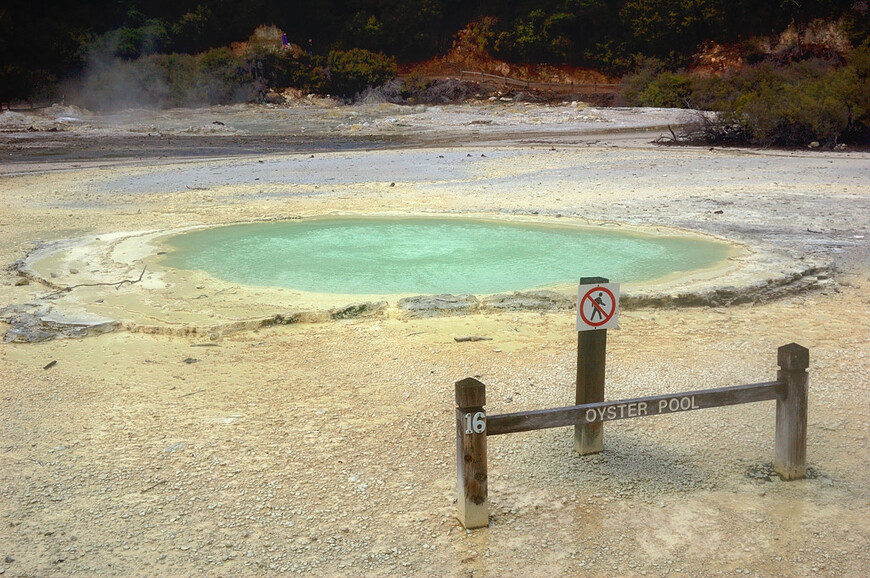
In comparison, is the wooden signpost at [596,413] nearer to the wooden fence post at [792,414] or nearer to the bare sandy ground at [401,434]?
the wooden fence post at [792,414]

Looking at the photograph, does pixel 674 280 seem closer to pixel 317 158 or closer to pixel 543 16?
pixel 317 158

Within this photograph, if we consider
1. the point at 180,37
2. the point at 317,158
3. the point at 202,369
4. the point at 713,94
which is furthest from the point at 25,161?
the point at 180,37

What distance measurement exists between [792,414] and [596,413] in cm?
88

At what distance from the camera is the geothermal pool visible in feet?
23.2

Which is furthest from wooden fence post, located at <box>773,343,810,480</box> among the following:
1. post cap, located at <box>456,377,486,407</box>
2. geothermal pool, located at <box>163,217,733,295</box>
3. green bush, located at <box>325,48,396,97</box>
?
green bush, located at <box>325,48,396,97</box>

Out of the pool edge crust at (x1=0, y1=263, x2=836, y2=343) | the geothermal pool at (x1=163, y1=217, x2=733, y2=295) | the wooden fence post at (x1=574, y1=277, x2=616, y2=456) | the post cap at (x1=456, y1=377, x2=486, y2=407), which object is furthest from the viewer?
the geothermal pool at (x1=163, y1=217, x2=733, y2=295)

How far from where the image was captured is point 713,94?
29.4 meters

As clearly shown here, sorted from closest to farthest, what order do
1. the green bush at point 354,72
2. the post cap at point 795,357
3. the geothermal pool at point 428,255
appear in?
the post cap at point 795,357 → the geothermal pool at point 428,255 → the green bush at point 354,72

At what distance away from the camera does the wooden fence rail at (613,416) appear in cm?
326

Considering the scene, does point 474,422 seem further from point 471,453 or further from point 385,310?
point 385,310

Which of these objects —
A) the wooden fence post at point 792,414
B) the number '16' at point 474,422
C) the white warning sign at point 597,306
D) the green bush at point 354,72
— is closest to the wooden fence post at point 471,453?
the number '16' at point 474,422

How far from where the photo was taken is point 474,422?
10.6 feet

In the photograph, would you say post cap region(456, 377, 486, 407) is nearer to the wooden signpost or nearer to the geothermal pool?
the wooden signpost

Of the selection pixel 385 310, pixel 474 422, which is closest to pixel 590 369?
pixel 474 422
